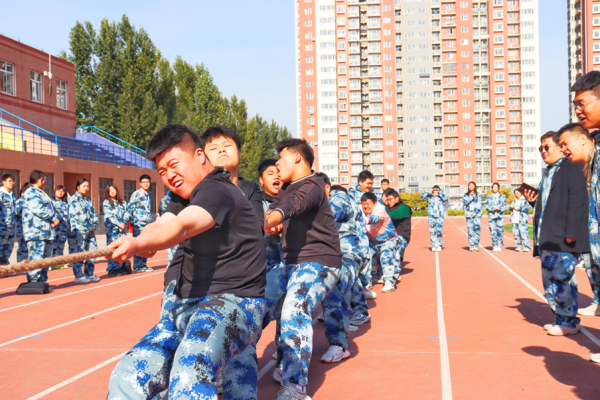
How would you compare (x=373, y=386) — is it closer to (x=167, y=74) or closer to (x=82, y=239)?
(x=82, y=239)

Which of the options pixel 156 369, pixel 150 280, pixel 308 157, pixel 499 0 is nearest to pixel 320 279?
pixel 308 157

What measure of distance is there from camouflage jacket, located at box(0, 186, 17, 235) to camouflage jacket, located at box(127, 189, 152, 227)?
292 centimetres

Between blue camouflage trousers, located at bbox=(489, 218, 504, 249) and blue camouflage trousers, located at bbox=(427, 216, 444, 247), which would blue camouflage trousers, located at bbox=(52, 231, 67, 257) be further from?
blue camouflage trousers, located at bbox=(489, 218, 504, 249)

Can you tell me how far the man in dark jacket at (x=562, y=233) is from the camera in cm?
580

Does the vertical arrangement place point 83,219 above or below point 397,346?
above

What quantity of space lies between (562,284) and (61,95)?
33.6m

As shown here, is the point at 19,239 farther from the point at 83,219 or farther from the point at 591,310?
the point at 591,310

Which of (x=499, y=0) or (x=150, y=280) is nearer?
(x=150, y=280)

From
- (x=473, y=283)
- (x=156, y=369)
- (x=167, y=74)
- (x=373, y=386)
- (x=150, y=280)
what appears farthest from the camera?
(x=167, y=74)

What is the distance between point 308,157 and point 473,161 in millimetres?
88985

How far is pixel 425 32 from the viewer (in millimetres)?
89312

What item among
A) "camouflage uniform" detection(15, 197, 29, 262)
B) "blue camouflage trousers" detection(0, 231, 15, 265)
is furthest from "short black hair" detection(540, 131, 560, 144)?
"blue camouflage trousers" detection(0, 231, 15, 265)

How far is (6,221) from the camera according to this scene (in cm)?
1318

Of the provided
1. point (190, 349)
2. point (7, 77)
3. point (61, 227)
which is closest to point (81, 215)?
point (61, 227)
